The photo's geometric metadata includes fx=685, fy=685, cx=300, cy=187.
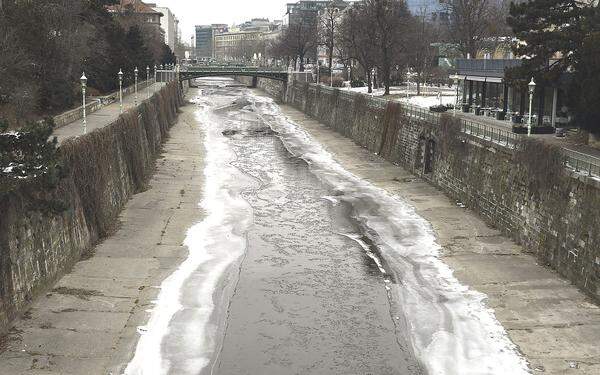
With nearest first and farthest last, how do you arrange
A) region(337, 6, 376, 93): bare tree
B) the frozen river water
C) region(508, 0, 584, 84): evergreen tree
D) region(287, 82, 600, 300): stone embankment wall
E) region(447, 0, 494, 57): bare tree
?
the frozen river water, region(287, 82, 600, 300): stone embankment wall, region(508, 0, 584, 84): evergreen tree, region(447, 0, 494, 57): bare tree, region(337, 6, 376, 93): bare tree

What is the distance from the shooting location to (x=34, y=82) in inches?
1833

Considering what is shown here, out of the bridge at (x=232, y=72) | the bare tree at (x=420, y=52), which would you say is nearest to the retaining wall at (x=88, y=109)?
the bare tree at (x=420, y=52)

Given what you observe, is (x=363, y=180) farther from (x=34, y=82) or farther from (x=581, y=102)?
(x=34, y=82)

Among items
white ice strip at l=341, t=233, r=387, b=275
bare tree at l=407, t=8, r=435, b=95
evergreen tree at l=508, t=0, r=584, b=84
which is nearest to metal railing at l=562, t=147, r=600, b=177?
white ice strip at l=341, t=233, r=387, b=275

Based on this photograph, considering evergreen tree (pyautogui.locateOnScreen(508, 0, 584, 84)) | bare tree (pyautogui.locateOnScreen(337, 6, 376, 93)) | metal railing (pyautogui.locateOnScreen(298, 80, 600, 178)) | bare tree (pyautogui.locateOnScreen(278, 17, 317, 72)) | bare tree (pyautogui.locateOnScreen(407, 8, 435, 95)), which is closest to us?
metal railing (pyautogui.locateOnScreen(298, 80, 600, 178))

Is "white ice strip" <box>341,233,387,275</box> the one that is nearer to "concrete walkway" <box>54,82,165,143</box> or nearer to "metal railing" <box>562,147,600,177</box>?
"metal railing" <box>562,147,600,177</box>

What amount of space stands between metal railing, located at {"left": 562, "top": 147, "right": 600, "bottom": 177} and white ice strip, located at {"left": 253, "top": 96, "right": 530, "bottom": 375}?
5951 mm

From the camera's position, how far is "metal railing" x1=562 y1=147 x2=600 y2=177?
24.2 meters

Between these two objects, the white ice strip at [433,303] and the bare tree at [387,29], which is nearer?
the white ice strip at [433,303]

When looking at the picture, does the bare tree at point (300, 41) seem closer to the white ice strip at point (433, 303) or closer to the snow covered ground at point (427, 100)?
the snow covered ground at point (427, 100)

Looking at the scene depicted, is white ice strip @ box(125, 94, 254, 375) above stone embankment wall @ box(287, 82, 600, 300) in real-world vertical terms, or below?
below

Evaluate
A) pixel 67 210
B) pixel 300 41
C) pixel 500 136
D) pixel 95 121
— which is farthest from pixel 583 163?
pixel 300 41

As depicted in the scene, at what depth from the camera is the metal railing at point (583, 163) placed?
79.3 feet

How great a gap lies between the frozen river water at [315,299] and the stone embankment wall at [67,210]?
3919 mm
